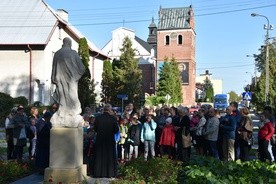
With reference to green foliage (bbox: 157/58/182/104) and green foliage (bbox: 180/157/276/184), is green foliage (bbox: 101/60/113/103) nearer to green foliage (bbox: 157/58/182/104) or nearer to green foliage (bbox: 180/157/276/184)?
green foliage (bbox: 157/58/182/104)

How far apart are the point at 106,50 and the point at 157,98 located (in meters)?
27.6

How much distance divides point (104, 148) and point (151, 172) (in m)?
1.64

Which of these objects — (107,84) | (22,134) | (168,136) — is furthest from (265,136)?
(107,84)

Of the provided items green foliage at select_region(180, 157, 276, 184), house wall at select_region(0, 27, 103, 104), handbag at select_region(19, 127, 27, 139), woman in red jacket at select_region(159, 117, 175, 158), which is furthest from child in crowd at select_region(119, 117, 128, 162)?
house wall at select_region(0, 27, 103, 104)

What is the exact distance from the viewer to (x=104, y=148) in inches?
412

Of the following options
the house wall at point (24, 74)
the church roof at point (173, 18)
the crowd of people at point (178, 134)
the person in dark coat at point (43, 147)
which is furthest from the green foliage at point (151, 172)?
the church roof at point (173, 18)

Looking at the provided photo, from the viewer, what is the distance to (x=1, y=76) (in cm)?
3625

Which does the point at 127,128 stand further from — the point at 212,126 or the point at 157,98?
the point at 157,98

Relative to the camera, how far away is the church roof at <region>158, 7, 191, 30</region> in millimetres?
76438

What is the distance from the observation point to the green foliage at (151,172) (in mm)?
8672

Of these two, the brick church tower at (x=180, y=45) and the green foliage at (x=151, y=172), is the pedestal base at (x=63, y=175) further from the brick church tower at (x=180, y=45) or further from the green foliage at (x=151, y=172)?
the brick church tower at (x=180, y=45)

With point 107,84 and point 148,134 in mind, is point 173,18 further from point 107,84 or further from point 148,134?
point 148,134

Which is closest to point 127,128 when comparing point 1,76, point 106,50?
point 1,76

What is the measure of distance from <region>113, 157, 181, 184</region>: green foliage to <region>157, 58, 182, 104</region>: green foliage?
5438 cm
